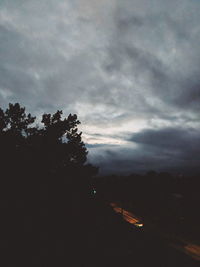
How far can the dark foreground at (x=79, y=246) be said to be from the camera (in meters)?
7.15

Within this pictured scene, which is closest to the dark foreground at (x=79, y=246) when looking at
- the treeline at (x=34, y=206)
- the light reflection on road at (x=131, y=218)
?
the treeline at (x=34, y=206)

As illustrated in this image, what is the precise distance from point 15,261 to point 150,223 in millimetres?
29727

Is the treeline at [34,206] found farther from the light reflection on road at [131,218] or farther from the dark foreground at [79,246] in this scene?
the light reflection on road at [131,218]

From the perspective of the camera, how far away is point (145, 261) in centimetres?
872

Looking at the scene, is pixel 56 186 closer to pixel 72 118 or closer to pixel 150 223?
pixel 72 118

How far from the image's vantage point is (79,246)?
27.7 ft

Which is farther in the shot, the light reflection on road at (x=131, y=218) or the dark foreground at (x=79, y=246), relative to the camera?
the light reflection on road at (x=131, y=218)

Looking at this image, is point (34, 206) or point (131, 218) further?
point (131, 218)

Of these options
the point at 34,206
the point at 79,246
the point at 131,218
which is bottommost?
the point at 131,218

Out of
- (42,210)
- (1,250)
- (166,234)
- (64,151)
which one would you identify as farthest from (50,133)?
(166,234)

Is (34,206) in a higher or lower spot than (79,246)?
higher

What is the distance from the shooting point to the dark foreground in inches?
282

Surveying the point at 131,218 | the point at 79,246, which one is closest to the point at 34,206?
the point at 79,246

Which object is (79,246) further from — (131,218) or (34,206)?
(131,218)
